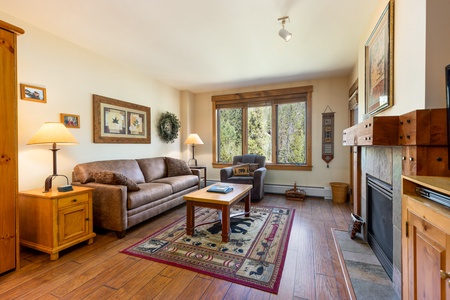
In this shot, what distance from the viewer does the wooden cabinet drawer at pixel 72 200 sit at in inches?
80.0

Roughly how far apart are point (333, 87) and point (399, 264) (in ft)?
11.9

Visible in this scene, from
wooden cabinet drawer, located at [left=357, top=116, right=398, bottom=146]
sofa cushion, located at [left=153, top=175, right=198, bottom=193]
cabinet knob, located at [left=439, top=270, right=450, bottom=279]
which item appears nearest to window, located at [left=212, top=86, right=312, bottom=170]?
sofa cushion, located at [left=153, top=175, right=198, bottom=193]

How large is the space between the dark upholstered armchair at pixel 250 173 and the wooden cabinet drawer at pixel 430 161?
279 cm

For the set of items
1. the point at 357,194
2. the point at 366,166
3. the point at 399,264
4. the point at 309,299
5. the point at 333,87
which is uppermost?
the point at 333,87

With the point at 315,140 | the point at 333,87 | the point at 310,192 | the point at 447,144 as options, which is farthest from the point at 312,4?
the point at 310,192

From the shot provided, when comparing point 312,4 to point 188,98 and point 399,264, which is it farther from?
point 188,98

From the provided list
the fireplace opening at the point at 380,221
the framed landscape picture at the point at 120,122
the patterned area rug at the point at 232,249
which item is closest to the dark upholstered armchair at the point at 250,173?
the patterned area rug at the point at 232,249

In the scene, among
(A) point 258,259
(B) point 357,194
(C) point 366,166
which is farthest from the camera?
(B) point 357,194

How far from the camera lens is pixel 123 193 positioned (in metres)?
2.41

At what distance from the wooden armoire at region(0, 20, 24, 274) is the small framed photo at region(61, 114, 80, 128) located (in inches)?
35.8

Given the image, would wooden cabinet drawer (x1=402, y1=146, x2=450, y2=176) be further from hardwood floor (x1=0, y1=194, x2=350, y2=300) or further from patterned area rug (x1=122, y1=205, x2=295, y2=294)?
patterned area rug (x1=122, y1=205, x2=295, y2=294)

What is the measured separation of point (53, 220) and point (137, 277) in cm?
105

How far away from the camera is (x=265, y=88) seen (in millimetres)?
4668

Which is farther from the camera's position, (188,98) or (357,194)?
(188,98)
